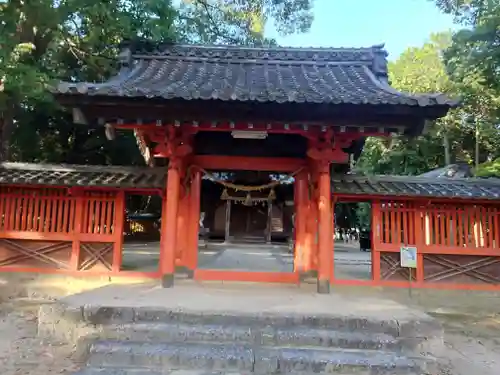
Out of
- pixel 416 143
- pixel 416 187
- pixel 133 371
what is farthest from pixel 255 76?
pixel 416 143

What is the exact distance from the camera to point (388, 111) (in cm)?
627

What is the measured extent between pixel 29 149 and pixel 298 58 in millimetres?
13454

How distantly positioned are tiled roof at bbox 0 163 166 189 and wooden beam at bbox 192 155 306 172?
0.92 meters

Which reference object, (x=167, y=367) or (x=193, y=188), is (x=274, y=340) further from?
(x=193, y=188)

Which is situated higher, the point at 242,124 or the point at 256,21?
the point at 256,21

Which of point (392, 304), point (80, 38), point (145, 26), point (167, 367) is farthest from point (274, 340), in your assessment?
point (80, 38)

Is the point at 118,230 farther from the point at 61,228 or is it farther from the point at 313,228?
the point at 313,228

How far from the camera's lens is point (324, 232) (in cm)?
714

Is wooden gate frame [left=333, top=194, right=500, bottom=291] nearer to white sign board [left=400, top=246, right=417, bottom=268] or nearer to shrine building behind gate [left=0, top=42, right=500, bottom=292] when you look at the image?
shrine building behind gate [left=0, top=42, right=500, bottom=292]

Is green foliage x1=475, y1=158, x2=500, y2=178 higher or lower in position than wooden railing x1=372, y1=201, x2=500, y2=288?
higher

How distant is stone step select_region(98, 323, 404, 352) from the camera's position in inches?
190

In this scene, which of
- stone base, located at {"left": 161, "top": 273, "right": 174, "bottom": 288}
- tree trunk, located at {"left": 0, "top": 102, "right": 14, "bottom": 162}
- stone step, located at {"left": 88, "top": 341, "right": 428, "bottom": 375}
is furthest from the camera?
tree trunk, located at {"left": 0, "top": 102, "right": 14, "bottom": 162}

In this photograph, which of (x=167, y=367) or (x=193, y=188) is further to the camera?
(x=193, y=188)

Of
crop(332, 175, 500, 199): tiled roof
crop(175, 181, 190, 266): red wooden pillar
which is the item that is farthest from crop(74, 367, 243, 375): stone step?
crop(332, 175, 500, 199): tiled roof
